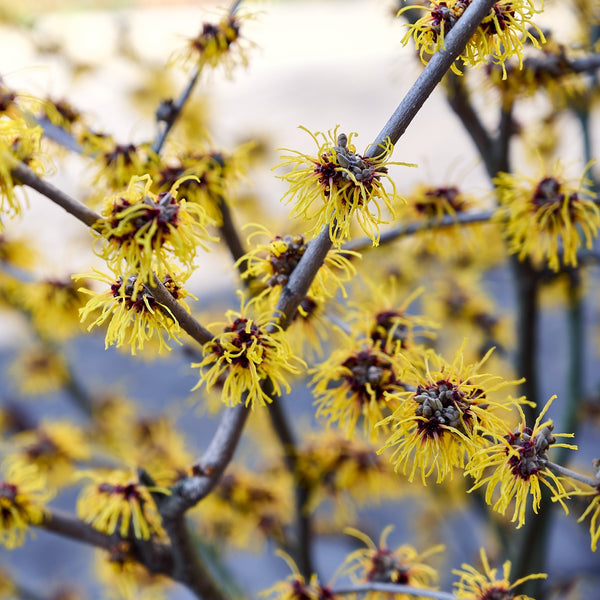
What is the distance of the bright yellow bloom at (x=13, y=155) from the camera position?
26 cm

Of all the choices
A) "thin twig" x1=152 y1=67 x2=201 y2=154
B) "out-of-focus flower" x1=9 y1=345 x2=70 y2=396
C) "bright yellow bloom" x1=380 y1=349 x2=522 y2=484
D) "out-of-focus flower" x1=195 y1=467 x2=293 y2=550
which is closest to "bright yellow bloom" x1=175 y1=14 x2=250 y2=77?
"thin twig" x1=152 y1=67 x2=201 y2=154

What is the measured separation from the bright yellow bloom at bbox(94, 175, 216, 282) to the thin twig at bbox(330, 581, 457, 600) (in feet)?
0.80

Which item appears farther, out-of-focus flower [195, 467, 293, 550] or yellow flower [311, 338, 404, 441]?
out-of-focus flower [195, 467, 293, 550]

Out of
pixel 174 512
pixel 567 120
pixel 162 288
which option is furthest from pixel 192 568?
pixel 567 120

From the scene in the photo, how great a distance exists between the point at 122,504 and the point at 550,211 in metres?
0.35

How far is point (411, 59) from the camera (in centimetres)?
50

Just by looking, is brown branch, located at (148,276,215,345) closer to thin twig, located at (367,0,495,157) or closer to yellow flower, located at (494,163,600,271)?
thin twig, located at (367,0,495,157)

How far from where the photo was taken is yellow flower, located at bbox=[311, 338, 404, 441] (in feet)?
1.19

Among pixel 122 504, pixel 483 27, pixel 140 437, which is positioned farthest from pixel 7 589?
pixel 483 27

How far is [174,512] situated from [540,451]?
234 millimetres

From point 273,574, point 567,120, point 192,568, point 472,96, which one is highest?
point 567,120

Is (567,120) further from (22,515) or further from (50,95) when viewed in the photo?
(22,515)

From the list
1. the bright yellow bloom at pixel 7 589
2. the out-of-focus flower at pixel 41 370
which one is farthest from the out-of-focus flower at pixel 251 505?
the out-of-focus flower at pixel 41 370

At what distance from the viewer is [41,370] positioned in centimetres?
98
